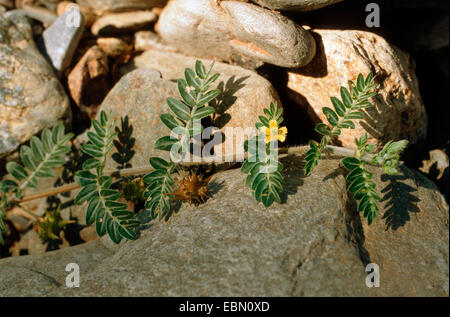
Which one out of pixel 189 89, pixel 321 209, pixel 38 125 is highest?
pixel 189 89

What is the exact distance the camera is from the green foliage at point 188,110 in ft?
10.0

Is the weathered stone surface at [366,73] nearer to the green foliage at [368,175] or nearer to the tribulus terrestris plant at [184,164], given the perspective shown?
the tribulus terrestris plant at [184,164]

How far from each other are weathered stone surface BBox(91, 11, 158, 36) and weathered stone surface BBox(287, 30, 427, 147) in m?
1.75

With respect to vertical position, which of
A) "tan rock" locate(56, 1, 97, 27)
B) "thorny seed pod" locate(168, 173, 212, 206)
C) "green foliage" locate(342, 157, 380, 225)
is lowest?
"thorny seed pod" locate(168, 173, 212, 206)

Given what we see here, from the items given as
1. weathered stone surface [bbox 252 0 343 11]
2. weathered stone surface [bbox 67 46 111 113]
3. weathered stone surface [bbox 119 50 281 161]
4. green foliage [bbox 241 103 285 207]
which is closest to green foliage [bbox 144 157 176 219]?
weathered stone surface [bbox 119 50 281 161]

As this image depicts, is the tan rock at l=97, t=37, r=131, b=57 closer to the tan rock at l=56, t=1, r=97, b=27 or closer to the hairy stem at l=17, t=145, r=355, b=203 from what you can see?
the tan rock at l=56, t=1, r=97, b=27

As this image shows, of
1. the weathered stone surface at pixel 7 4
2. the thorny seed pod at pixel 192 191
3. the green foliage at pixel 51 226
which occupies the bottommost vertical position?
the green foliage at pixel 51 226

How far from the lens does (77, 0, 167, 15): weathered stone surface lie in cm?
418

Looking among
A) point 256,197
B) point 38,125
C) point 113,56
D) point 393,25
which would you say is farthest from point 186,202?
point 393,25

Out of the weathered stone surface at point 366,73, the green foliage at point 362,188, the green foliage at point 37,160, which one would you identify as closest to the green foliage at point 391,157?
the green foliage at point 362,188

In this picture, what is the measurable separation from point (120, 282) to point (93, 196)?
0.74m

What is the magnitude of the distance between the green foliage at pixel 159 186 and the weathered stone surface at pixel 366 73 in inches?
59.9

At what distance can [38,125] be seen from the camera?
3.58m

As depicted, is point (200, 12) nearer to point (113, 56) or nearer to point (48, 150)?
point (113, 56)
